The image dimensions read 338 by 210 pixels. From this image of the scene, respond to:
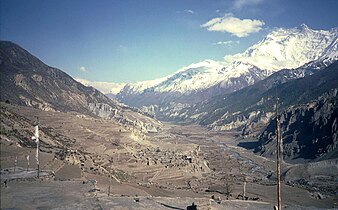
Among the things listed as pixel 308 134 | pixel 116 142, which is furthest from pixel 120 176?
pixel 308 134

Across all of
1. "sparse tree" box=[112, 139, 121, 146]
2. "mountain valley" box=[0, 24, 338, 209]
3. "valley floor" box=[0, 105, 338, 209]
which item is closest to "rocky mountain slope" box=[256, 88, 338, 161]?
"mountain valley" box=[0, 24, 338, 209]

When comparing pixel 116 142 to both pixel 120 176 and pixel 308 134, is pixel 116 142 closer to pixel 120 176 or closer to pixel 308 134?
pixel 120 176

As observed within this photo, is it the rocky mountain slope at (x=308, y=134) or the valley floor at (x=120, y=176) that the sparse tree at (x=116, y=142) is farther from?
the rocky mountain slope at (x=308, y=134)

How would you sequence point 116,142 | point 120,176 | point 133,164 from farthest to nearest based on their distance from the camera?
1. point 116,142
2. point 133,164
3. point 120,176

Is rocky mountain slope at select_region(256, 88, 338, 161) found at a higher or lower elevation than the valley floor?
higher

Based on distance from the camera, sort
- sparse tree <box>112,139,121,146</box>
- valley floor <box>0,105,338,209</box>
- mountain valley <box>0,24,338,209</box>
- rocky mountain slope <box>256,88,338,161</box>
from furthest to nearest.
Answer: rocky mountain slope <box>256,88,338,161</box>, sparse tree <box>112,139,121,146</box>, mountain valley <box>0,24,338,209</box>, valley floor <box>0,105,338,209</box>

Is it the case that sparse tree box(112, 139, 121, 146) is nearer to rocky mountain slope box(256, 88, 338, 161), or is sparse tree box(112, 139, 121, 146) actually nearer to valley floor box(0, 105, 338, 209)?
valley floor box(0, 105, 338, 209)

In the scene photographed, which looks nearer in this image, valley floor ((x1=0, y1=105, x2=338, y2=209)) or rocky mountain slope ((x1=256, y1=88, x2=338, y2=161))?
valley floor ((x1=0, y1=105, x2=338, y2=209))

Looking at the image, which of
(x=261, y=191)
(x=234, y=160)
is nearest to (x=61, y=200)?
(x=261, y=191)
